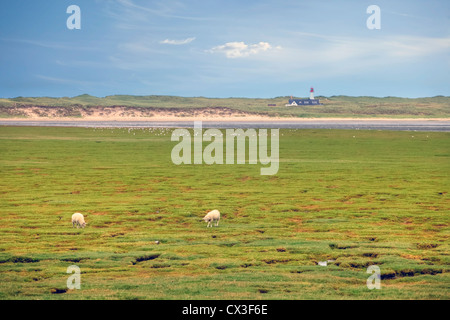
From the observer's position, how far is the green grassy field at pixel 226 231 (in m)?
13.8

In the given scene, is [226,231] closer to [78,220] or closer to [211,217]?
[211,217]

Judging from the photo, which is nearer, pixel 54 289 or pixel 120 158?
pixel 54 289

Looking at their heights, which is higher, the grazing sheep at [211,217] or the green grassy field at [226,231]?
the grazing sheep at [211,217]

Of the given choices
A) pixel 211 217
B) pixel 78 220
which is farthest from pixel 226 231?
pixel 78 220

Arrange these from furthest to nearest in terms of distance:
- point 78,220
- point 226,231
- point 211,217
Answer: point 211,217 → point 78,220 → point 226,231

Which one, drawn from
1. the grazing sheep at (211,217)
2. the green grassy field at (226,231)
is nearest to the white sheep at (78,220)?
the green grassy field at (226,231)

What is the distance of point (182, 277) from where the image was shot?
14625mm

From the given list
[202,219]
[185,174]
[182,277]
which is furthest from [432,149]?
[182,277]

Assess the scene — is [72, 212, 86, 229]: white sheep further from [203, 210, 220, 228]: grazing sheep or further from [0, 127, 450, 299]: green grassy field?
[203, 210, 220, 228]: grazing sheep

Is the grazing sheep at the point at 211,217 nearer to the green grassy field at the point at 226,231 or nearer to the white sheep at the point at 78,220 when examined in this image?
the green grassy field at the point at 226,231

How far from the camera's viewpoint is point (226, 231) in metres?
21.3

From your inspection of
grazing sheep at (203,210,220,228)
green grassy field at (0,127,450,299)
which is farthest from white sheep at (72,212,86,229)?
grazing sheep at (203,210,220,228)
